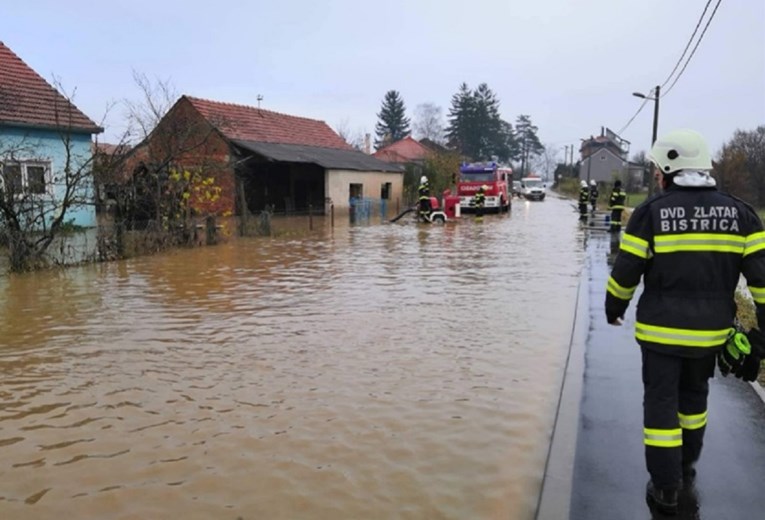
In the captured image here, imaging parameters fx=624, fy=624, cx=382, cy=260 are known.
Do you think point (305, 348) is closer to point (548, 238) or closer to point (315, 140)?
point (548, 238)

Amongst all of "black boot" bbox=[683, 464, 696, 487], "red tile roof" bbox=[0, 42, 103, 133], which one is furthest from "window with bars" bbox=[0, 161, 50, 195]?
"black boot" bbox=[683, 464, 696, 487]

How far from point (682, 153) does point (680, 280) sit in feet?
2.34

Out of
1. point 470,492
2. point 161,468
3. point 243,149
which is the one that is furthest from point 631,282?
point 243,149

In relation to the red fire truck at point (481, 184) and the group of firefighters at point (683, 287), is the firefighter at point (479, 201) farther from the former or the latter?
the group of firefighters at point (683, 287)

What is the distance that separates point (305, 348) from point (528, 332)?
8.69 ft

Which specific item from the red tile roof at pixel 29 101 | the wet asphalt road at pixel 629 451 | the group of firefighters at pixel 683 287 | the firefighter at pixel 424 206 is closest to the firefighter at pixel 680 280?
the group of firefighters at pixel 683 287

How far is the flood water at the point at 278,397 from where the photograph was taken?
12.1 ft

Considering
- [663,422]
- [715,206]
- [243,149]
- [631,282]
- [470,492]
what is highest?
[243,149]

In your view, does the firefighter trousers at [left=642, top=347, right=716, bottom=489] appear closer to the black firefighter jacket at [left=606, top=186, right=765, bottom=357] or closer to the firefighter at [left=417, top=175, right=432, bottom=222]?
the black firefighter jacket at [left=606, top=186, right=765, bottom=357]

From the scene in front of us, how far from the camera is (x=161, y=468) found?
157 inches

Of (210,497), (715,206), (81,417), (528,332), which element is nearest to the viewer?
(715,206)

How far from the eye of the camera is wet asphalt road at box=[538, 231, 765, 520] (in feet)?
11.1

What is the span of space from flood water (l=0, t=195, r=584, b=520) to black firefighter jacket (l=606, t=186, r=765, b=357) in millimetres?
1278

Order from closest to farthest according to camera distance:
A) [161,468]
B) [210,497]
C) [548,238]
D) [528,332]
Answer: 1. [210,497]
2. [161,468]
3. [528,332]
4. [548,238]
